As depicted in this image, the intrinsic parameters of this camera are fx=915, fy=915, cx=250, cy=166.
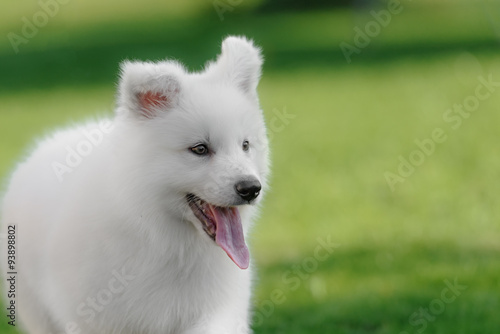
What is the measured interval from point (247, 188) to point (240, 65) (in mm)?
871

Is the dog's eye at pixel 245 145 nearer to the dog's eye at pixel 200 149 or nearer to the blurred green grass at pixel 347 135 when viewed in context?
the dog's eye at pixel 200 149

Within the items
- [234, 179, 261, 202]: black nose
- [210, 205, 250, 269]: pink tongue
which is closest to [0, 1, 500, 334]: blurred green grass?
[210, 205, 250, 269]: pink tongue

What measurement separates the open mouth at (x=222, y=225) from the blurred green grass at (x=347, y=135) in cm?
213

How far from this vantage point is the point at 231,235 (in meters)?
4.86

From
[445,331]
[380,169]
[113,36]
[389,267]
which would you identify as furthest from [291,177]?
[113,36]

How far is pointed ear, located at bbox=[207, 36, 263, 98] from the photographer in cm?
512

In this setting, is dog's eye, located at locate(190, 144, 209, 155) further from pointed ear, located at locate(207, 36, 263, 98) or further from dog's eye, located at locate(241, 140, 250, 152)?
pointed ear, located at locate(207, 36, 263, 98)

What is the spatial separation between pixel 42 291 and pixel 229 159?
5.18 ft

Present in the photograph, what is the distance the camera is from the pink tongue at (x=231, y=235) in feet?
15.8

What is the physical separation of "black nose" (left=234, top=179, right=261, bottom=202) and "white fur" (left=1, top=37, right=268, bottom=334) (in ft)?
0.19

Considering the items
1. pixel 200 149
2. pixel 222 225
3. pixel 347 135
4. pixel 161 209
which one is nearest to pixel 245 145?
pixel 200 149

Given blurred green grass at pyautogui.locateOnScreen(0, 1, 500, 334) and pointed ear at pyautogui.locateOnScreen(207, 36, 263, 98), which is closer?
pointed ear at pyautogui.locateOnScreen(207, 36, 263, 98)

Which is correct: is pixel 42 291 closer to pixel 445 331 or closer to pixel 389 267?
pixel 445 331

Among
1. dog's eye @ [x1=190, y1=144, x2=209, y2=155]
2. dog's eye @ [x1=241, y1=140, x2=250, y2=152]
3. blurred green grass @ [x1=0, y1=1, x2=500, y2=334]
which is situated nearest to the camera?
dog's eye @ [x1=190, y1=144, x2=209, y2=155]
